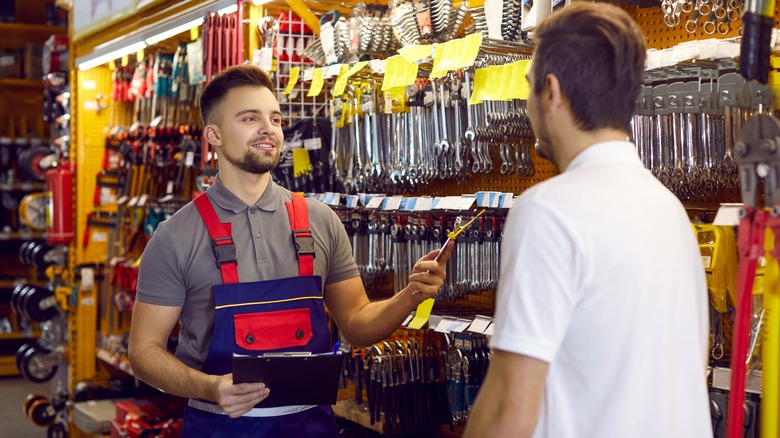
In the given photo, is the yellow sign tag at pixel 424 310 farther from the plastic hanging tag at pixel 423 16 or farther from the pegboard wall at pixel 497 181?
the plastic hanging tag at pixel 423 16

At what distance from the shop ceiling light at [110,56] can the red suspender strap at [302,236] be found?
2.78 meters

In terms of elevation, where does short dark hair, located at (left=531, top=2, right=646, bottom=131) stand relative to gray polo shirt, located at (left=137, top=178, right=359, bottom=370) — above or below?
above

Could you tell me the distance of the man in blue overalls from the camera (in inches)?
101

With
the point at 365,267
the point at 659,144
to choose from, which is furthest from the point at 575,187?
the point at 365,267

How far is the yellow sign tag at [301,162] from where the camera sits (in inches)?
157

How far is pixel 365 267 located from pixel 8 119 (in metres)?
7.54

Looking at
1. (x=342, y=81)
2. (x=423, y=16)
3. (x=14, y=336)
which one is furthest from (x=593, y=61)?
(x=14, y=336)

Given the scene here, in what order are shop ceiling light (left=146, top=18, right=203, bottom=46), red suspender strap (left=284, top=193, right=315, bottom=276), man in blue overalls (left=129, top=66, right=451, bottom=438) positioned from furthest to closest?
shop ceiling light (left=146, top=18, right=203, bottom=46) < red suspender strap (left=284, top=193, right=315, bottom=276) < man in blue overalls (left=129, top=66, right=451, bottom=438)

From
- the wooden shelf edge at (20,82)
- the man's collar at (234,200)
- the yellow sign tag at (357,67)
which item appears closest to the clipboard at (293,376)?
the man's collar at (234,200)

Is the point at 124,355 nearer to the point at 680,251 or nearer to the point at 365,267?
the point at 365,267

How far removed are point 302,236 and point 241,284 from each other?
0.85ft

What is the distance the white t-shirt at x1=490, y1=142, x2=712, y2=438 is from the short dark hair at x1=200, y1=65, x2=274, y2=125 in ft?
5.06

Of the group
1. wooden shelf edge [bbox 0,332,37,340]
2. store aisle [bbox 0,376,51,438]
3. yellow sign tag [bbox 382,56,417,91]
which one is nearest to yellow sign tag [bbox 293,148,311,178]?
yellow sign tag [bbox 382,56,417,91]

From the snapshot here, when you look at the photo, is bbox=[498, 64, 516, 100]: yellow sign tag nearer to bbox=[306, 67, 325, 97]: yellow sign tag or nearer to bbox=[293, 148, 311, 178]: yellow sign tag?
bbox=[306, 67, 325, 97]: yellow sign tag
